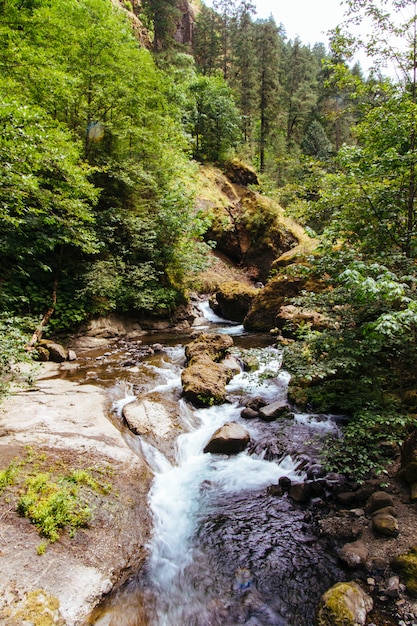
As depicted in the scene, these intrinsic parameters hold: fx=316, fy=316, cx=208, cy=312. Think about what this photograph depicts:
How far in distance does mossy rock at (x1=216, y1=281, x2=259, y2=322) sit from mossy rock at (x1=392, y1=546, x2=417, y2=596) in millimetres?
12848

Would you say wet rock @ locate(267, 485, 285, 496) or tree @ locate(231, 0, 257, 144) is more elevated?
tree @ locate(231, 0, 257, 144)

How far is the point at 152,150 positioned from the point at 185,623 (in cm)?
1545

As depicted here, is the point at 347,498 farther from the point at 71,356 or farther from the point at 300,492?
the point at 71,356

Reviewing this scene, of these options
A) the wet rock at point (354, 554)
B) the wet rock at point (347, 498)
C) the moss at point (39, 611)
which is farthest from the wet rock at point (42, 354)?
the wet rock at point (354, 554)

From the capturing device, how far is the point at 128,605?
3402 mm

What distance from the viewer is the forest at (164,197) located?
4.55 metres

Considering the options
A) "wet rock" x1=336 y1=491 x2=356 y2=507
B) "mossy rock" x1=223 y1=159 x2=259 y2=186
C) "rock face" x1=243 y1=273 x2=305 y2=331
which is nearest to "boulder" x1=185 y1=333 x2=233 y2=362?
"rock face" x1=243 y1=273 x2=305 y2=331

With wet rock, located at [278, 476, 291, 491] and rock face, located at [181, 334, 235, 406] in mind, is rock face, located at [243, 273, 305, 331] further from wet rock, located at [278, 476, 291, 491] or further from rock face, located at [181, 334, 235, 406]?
wet rock, located at [278, 476, 291, 491]

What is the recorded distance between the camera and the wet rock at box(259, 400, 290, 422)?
7133 millimetres

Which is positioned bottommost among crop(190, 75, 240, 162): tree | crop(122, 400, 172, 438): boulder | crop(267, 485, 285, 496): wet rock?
crop(267, 485, 285, 496): wet rock

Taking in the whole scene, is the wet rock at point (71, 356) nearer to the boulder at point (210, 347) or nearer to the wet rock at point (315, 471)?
the boulder at point (210, 347)

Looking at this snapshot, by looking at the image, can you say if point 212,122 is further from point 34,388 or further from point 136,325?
point 34,388

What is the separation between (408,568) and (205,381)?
542cm

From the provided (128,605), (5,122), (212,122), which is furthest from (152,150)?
(212,122)
